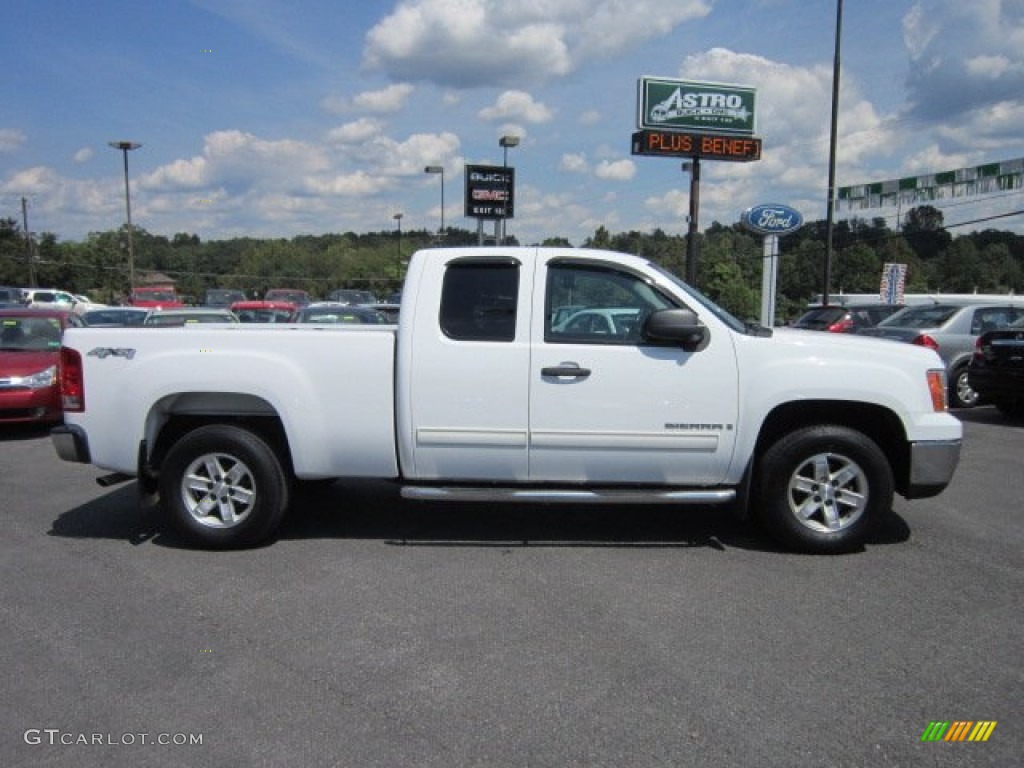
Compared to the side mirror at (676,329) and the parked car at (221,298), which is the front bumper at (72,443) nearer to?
the side mirror at (676,329)

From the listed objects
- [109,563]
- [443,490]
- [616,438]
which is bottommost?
[109,563]

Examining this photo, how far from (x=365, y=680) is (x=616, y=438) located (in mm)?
2238

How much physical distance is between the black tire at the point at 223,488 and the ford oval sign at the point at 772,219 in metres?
21.1

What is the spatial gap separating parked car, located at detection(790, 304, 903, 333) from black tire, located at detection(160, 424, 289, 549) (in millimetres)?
13622

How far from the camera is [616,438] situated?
505 centimetres

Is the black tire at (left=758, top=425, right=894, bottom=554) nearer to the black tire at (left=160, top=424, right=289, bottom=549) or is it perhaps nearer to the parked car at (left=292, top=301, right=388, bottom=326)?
the black tire at (left=160, top=424, right=289, bottom=549)

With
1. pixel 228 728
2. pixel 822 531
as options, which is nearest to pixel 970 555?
pixel 822 531

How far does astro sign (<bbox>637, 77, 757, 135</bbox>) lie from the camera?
889 inches

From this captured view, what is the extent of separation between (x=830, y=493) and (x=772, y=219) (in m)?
20.4

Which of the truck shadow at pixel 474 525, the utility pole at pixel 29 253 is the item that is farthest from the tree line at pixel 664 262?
the truck shadow at pixel 474 525

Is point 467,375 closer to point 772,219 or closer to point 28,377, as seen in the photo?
point 28,377

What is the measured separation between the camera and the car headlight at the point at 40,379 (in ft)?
31.4

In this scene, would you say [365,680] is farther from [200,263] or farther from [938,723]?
[200,263]

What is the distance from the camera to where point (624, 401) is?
16.5 feet
